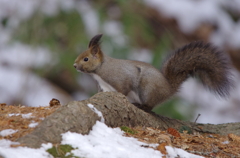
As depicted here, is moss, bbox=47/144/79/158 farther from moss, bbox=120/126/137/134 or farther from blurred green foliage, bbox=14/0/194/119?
blurred green foliage, bbox=14/0/194/119

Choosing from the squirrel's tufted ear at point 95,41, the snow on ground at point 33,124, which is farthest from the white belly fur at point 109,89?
the snow on ground at point 33,124

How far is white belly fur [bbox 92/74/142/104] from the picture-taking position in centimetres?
369

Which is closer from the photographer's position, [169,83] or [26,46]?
[169,83]

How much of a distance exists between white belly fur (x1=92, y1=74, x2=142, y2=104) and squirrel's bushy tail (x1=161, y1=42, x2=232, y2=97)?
0.34 meters

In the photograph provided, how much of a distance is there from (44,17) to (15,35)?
1.69ft

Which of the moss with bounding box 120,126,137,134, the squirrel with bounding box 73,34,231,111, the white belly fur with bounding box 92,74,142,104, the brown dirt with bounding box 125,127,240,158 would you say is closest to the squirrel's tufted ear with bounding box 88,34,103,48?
the squirrel with bounding box 73,34,231,111

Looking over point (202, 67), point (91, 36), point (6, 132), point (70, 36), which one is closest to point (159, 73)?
point (202, 67)

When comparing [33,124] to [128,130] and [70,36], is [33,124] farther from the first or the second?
[70,36]

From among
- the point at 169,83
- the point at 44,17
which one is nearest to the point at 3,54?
the point at 44,17

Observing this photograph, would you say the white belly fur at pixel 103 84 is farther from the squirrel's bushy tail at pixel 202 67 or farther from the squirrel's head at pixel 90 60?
the squirrel's bushy tail at pixel 202 67

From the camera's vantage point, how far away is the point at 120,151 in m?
2.00

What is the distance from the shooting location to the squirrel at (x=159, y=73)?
352 cm

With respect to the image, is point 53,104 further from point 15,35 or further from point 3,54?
point 3,54

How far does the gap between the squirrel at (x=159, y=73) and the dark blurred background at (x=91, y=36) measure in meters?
0.56
